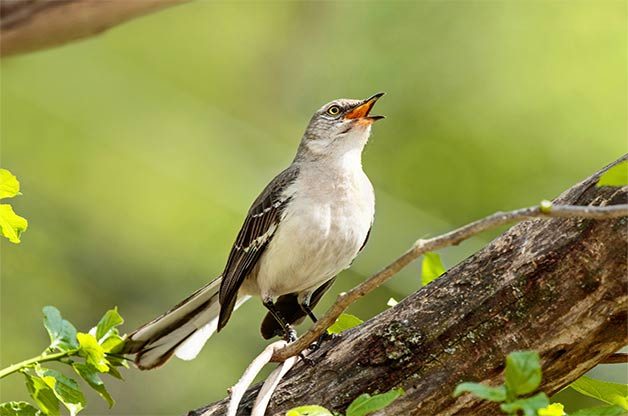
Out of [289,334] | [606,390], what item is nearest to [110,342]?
[289,334]

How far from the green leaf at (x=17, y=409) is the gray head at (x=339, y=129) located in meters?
2.54

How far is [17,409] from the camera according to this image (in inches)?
127

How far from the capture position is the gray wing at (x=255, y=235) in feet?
16.1

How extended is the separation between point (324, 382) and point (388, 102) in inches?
343

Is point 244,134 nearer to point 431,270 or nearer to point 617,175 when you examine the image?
point 431,270

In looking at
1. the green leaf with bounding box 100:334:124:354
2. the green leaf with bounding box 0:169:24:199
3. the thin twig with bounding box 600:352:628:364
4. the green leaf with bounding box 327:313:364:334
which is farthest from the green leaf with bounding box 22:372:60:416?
the thin twig with bounding box 600:352:628:364

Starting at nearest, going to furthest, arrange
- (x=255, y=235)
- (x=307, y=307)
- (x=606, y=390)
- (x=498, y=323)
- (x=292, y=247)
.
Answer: (x=606, y=390) < (x=498, y=323) < (x=292, y=247) < (x=255, y=235) < (x=307, y=307)

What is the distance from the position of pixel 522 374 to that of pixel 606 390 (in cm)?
82

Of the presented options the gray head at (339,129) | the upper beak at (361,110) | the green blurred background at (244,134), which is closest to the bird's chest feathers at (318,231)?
the gray head at (339,129)

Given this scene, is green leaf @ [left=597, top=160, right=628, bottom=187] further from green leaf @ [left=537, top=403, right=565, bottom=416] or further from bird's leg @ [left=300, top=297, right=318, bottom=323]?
bird's leg @ [left=300, top=297, right=318, bottom=323]

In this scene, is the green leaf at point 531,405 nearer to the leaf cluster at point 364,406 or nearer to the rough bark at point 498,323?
the leaf cluster at point 364,406

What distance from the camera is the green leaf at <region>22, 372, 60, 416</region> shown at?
3207 millimetres

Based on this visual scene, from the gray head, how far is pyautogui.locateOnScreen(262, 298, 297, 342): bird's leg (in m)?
0.89

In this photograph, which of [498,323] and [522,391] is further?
[498,323]
